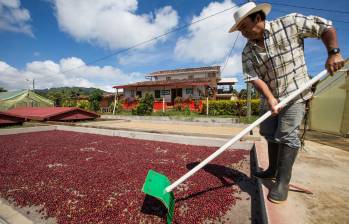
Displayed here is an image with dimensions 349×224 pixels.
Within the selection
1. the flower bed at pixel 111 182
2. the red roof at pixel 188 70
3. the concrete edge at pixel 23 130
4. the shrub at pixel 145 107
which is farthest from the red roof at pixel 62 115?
the red roof at pixel 188 70

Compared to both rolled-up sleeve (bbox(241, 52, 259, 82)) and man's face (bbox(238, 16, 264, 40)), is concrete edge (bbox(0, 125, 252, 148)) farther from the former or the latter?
man's face (bbox(238, 16, 264, 40))

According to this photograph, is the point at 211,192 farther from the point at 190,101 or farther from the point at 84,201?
the point at 190,101

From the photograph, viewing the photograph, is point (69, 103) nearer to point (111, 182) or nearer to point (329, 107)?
point (111, 182)

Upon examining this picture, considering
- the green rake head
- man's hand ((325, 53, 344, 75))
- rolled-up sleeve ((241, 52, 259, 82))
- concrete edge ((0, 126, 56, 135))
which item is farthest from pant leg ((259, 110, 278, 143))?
concrete edge ((0, 126, 56, 135))

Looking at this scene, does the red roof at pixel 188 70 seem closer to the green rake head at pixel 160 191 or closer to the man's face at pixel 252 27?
the man's face at pixel 252 27

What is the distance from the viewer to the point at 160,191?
1882mm

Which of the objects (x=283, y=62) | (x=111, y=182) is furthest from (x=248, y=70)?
(x=111, y=182)

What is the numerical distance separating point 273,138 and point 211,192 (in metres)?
1.04

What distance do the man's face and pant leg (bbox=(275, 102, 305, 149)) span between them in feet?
2.46

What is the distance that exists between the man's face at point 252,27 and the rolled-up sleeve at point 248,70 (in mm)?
252

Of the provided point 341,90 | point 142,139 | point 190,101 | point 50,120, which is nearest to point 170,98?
point 190,101

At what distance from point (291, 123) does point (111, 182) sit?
250 cm

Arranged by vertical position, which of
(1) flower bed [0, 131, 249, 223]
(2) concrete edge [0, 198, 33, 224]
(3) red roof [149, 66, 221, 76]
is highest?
(3) red roof [149, 66, 221, 76]

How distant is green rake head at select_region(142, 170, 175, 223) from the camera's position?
6.00 feet
